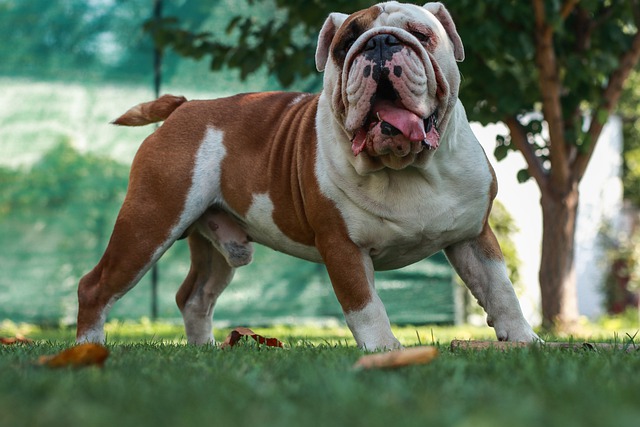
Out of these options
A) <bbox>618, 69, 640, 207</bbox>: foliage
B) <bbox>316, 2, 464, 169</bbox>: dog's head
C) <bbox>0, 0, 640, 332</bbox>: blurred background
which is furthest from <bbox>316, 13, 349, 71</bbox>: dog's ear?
<bbox>618, 69, 640, 207</bbox>: foliage

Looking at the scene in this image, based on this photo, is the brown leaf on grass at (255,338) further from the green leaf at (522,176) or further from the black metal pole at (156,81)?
the black metal pole at (156,81)

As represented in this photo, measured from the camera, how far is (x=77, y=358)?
1.86m

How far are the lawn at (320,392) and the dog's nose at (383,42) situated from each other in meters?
1.06

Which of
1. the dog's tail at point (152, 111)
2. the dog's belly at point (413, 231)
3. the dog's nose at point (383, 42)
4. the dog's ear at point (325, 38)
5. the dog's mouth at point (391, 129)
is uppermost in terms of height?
the dog's nose at point (383, 42)

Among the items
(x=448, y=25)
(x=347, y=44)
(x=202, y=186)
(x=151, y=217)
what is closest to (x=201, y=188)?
(x=202, y=186)

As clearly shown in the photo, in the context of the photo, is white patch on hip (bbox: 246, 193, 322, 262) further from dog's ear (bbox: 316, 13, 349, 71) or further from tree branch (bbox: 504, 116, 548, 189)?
tree branch (bbox: 504, 116, 548, 189)

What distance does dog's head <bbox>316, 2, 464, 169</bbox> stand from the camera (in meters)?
2.67

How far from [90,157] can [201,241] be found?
9.76ft

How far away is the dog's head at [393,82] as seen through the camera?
2670mm

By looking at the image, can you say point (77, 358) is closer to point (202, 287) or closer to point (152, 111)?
point (202, 287)

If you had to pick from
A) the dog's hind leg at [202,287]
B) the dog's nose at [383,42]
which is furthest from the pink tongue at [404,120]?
the dog's hind leg at [202,287]

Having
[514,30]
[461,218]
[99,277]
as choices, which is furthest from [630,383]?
[514,30]

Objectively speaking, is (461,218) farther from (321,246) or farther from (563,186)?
(563,186)

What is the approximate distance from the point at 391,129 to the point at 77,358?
4.14ft
